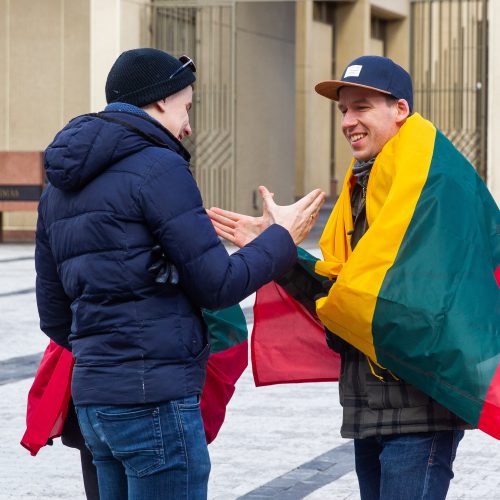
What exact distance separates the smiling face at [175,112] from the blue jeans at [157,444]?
0.66 meters

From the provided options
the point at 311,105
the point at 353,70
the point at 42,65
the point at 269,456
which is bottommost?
the point at 269,456

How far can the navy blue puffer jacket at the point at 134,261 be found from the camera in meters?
3.04

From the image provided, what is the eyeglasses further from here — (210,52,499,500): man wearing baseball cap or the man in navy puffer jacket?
(210,52,499,500): man wearing baseball cap

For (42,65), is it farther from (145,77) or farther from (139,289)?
(139,289)

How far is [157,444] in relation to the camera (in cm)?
306

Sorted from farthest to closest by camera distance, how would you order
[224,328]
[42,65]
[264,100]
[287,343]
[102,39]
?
1. [264,100]
2. [42,65]
3. [102,39]
4. [224,328]
5. [287,343]

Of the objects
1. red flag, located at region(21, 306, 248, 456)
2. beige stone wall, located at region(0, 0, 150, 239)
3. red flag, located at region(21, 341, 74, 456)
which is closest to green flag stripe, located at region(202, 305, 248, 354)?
red flag, located at region(21, 306, 248, 456)

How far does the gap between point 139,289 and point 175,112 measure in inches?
18.6

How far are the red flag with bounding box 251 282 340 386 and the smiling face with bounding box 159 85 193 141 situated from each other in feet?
2.83

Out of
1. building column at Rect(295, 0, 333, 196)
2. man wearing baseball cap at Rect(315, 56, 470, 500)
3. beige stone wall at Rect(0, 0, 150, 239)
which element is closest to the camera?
man wearing baseball cap at Rect(315, 56, 470, 500)

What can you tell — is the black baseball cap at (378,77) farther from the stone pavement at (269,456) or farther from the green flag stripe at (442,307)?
the stone pavement at (269,456)

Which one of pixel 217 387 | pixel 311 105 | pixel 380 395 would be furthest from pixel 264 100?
pixel 380 395

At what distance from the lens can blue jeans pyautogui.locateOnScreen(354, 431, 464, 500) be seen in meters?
3.47

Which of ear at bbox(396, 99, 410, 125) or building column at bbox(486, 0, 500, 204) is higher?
building column at bbox(486, 0, 500, 204)
